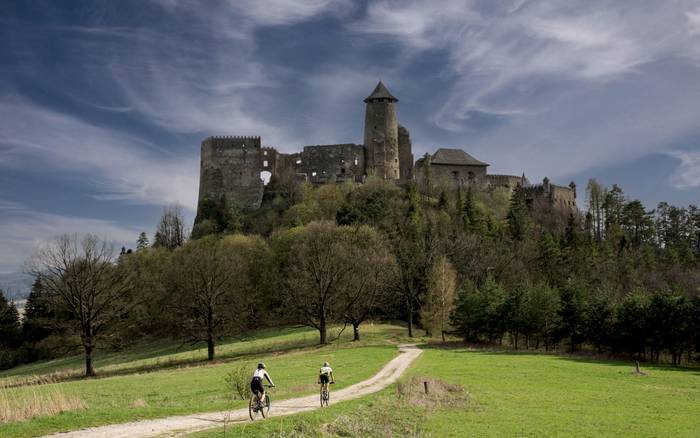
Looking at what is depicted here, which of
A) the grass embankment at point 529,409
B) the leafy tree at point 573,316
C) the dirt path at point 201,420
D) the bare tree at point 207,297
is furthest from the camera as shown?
the bare tree at point 207,297

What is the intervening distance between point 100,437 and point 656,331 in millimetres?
35484

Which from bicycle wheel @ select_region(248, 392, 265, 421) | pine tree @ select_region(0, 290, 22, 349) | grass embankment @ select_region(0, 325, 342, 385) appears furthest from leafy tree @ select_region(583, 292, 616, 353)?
pine tree @ select_region(0, 290, 22, 349)

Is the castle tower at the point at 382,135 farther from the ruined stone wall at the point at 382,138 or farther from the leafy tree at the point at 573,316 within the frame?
the leafy tree at the point at 573,316

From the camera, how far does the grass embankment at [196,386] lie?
55.5ft

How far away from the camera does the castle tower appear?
9038 cm

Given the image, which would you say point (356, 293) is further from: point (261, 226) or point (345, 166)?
point (345, 166)

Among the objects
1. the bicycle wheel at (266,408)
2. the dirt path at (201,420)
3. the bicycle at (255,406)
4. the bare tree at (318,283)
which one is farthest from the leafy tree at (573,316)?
the bicycle at (255,406)

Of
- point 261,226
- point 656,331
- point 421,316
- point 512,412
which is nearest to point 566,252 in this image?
point 421,316

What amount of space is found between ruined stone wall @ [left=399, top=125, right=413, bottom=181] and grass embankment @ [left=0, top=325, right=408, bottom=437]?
142ft

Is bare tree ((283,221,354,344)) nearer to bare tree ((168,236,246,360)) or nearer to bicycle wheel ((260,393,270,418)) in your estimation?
bare tree ((168,236,246,360))

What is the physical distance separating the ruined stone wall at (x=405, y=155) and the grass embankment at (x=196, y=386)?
142 feet

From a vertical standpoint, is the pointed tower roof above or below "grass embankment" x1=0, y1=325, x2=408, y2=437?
above

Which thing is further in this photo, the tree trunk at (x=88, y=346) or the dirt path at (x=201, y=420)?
the tree trunk at (x=88, y=346)

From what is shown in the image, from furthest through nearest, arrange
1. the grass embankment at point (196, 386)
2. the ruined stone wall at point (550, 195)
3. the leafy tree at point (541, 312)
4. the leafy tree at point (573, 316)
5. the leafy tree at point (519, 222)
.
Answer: the ruined stone wall at point (550, 195)
the leafy tree at point (519, 222)
the leafy tree at point (541, 312)
the leafy tree at point (573, 316)
the grass embankment at point (196, 386)
